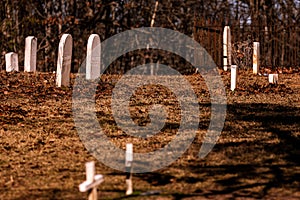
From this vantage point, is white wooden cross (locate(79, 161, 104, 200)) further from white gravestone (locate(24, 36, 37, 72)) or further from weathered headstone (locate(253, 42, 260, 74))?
white gravestone (locate(24, 36, 37, 72))

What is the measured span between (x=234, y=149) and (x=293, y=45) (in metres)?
13.7

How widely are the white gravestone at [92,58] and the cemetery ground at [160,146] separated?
1.09 m

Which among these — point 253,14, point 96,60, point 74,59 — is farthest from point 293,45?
point 74,59

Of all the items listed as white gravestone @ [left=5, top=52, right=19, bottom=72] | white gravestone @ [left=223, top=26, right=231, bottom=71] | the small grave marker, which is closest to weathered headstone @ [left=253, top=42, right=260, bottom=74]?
white gravestone @ [left=223, top=26, right=231, bottom=71]

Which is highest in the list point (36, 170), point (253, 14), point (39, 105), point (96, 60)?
point (253, 14)

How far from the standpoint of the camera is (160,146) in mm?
9109

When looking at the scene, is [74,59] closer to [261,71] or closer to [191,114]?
[261,71]

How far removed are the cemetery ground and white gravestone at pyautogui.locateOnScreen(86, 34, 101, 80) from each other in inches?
42.9

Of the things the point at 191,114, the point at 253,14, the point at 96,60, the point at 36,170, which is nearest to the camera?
the point at 36,170

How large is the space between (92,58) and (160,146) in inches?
240

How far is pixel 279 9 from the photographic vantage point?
111 feet

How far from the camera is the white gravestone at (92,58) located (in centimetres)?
1477

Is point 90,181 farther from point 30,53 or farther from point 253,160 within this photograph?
point 30,53

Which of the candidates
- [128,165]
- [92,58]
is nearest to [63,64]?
[92,58]
